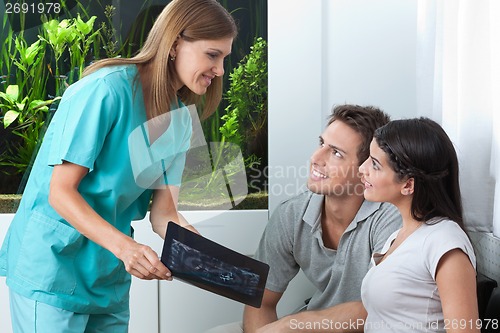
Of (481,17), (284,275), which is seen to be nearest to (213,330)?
(284,275)

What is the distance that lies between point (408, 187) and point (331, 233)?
52 centimetres

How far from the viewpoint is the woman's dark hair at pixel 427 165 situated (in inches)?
66.7

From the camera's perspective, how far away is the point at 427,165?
5.56 feet

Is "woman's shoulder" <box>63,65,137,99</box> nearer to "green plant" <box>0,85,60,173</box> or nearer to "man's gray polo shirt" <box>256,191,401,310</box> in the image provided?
"man's gray polo shirt" <box>256,191,401,310</box>

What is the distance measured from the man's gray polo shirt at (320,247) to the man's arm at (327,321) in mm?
114

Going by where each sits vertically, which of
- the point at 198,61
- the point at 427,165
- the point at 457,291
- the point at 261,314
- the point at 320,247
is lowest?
the point at 261,314

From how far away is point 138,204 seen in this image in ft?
6.24

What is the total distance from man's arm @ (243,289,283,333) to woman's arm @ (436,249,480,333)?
2.48ft

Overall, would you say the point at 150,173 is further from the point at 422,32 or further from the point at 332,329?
the point at 422,32

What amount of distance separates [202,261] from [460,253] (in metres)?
0.55

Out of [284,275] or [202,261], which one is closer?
[202,261]

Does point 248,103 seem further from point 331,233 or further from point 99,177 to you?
point 99,177

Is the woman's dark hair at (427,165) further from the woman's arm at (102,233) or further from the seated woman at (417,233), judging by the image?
the woman's arm at (102,233)

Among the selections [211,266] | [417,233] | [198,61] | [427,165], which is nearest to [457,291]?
[417,233]
